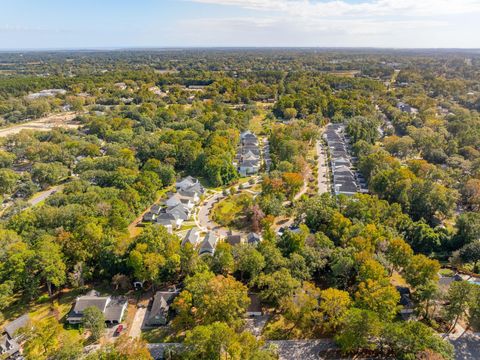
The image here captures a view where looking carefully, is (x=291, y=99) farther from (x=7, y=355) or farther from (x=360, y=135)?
(x=7, y=355)

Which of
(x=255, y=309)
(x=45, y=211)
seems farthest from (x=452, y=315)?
(x=45, y=211)

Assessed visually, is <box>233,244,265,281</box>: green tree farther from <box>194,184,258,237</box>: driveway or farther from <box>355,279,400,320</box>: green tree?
<box>194,184,258,237</box>: driveway

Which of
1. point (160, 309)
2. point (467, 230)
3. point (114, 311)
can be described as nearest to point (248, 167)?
point (467, 230)

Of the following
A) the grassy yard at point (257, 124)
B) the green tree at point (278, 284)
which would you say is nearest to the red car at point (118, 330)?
the green tree at point (278, 284)

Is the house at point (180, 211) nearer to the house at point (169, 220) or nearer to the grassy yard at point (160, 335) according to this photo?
the house at point (169, 220)

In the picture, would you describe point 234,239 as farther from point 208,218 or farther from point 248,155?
point 248,155
